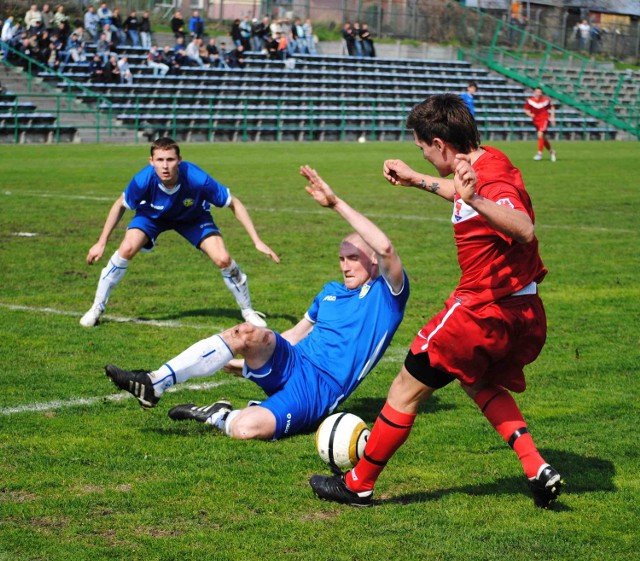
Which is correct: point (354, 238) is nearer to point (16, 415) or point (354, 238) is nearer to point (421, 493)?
point (421, 493)

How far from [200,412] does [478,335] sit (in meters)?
2.10

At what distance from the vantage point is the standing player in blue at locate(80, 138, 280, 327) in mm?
9047

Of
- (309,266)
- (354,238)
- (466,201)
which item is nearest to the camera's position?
(466,201)

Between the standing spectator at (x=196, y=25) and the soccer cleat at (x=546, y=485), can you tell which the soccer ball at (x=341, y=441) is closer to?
the soccer cleat at (x=546, y=485)

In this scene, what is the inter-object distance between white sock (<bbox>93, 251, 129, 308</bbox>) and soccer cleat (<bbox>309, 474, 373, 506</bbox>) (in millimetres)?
4571

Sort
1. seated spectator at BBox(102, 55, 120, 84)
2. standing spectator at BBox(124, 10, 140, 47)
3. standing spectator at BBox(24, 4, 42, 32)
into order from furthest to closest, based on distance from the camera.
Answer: standing spectator at BBox(124, 10, 140, 47) → seated spectator at BBox(102, 55, 120, 84) → standing spectator at BBox(24, 4, 42, 32)

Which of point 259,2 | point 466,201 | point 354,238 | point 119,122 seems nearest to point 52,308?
point 354,238

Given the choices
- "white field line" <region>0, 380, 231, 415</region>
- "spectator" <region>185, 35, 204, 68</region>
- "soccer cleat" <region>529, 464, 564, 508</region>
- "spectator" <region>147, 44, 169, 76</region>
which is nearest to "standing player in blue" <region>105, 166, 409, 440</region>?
"white field line" <region>0, 380, 231, 415</region>

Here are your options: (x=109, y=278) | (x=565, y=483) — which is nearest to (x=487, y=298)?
(x=565, y=483)

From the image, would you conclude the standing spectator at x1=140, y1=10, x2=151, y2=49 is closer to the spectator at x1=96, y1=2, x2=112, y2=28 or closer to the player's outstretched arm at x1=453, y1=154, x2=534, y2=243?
the spectator at x1=96, y1=2, x2=112, y2=28

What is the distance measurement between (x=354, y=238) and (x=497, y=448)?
1426mm

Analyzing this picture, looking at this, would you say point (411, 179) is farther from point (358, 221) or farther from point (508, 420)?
point (508, 420)

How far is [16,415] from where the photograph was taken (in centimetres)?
609

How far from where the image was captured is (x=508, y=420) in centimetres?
485
